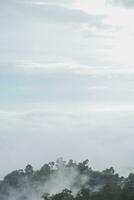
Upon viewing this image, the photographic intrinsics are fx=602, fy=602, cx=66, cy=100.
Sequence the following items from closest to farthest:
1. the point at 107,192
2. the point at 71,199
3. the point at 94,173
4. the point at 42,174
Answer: the point at 71,199
the point at 107,192
the point at 94,173
the point at 42,174

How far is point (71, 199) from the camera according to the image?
71.2 meters

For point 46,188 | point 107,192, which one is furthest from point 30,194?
point 107,192

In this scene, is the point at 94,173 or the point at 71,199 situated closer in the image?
the point at 71,199

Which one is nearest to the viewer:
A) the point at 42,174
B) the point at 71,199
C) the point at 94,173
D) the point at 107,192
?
the point at 71,199

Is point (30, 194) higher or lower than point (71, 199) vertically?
higher

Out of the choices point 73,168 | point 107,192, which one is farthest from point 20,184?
point 107,192

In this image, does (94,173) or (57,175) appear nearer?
(94,173)

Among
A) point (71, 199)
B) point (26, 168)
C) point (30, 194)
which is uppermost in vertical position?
point (26, 168)

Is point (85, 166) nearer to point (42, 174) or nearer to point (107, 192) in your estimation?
point (42, 174)

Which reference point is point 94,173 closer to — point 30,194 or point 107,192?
point 30,194

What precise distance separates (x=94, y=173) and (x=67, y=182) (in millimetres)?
8749

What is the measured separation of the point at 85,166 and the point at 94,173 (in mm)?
9109

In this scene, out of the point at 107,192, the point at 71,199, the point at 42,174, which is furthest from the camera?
the point at 42,174

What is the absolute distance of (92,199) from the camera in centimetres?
7412
